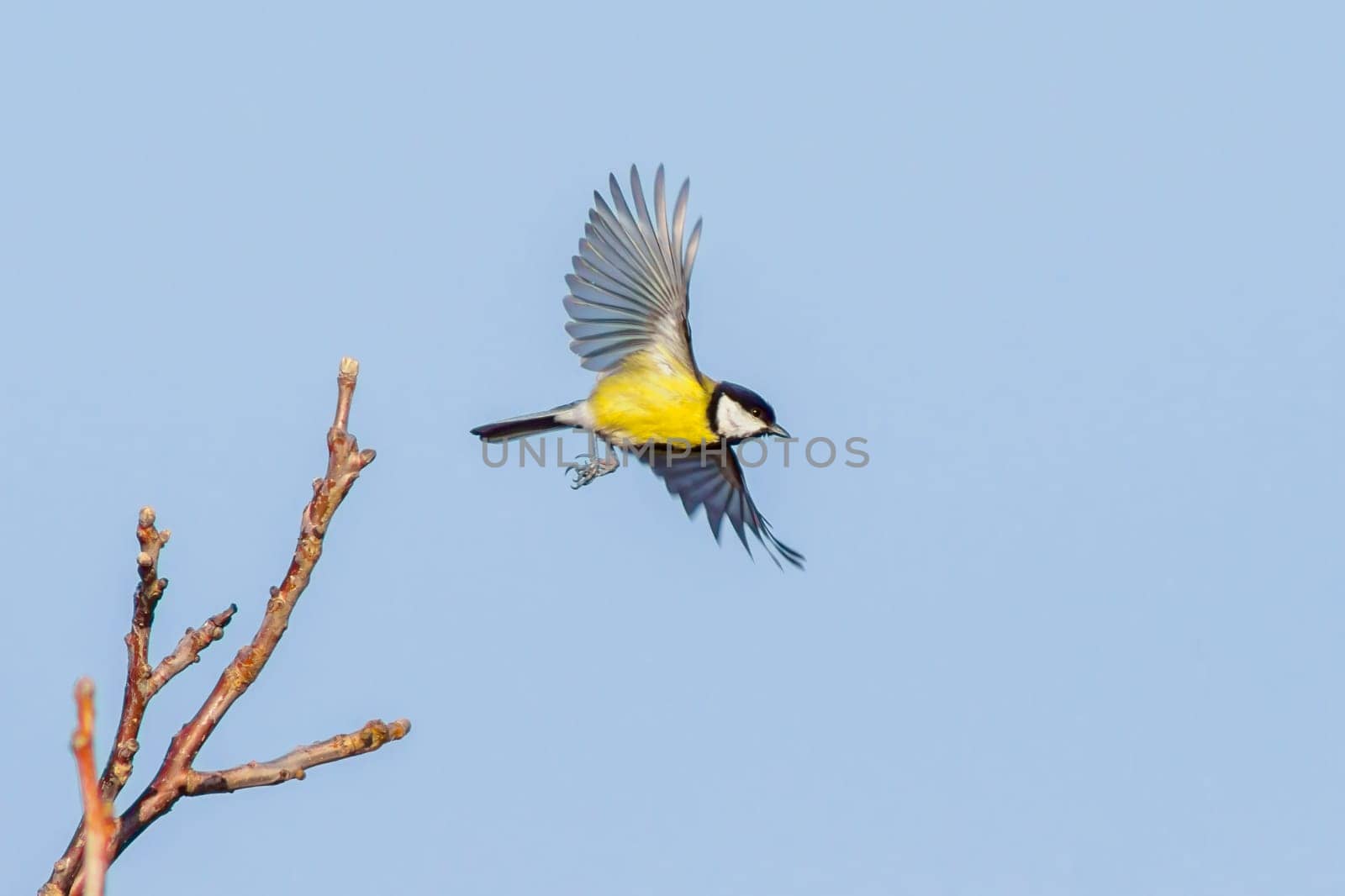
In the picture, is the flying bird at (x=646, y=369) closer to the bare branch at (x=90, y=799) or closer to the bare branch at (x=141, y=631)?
the bare branch at (x=141, y=631)

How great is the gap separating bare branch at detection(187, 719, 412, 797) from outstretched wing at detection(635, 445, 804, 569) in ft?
17.7

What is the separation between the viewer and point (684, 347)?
793cm

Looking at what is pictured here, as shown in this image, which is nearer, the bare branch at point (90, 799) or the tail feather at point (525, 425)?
the bare branch at point (90, 799)

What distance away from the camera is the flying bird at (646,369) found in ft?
25.2

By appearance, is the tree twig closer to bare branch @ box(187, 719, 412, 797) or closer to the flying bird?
bare branch @ box(187, 719, 412, 797)

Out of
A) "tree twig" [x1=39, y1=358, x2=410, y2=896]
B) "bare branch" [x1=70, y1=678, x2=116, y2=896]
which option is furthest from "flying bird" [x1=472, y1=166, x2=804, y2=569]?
"bare branch" [x1=70, y1=678, x2=116, y2=896]

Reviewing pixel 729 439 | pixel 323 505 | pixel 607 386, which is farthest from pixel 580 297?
pixel 323 505

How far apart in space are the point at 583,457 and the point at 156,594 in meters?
5.44

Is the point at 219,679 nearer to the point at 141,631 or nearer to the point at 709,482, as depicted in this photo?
the point at 141,631

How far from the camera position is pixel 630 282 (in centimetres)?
784

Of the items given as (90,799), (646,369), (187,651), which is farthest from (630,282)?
(90,799)

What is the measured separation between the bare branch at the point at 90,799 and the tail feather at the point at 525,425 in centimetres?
648

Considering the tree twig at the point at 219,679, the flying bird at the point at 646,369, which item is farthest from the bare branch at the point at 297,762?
the flying bird at the point at 646,369

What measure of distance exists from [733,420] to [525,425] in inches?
42.2
